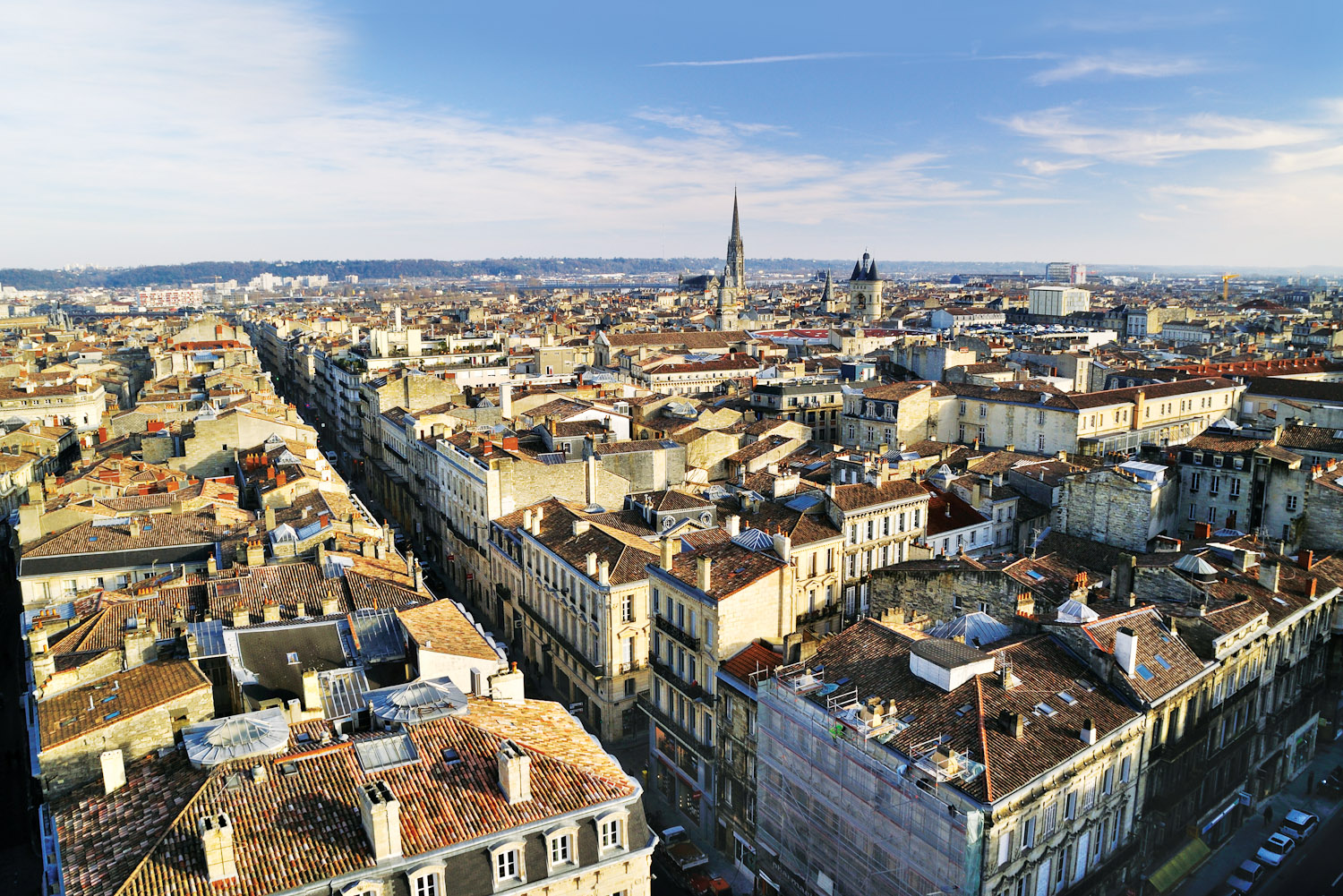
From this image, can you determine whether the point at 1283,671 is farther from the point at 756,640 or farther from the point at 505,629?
the point at 505,629

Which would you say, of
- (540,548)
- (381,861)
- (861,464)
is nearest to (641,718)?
(540,548)

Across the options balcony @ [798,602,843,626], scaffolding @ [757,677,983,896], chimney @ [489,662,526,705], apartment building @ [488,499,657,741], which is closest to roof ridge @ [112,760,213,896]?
chimney @ [489,662,526,705]

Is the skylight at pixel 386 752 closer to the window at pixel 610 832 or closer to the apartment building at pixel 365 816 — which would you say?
the apartment building at pixel 365 816

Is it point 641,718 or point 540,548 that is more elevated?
point 540,548

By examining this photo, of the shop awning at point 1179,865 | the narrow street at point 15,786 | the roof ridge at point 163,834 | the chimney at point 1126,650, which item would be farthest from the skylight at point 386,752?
the shop awning at point 1179,865

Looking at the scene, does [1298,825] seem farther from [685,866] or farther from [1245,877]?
[685,866]

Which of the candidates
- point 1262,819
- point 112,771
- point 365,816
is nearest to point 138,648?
point 112,771
